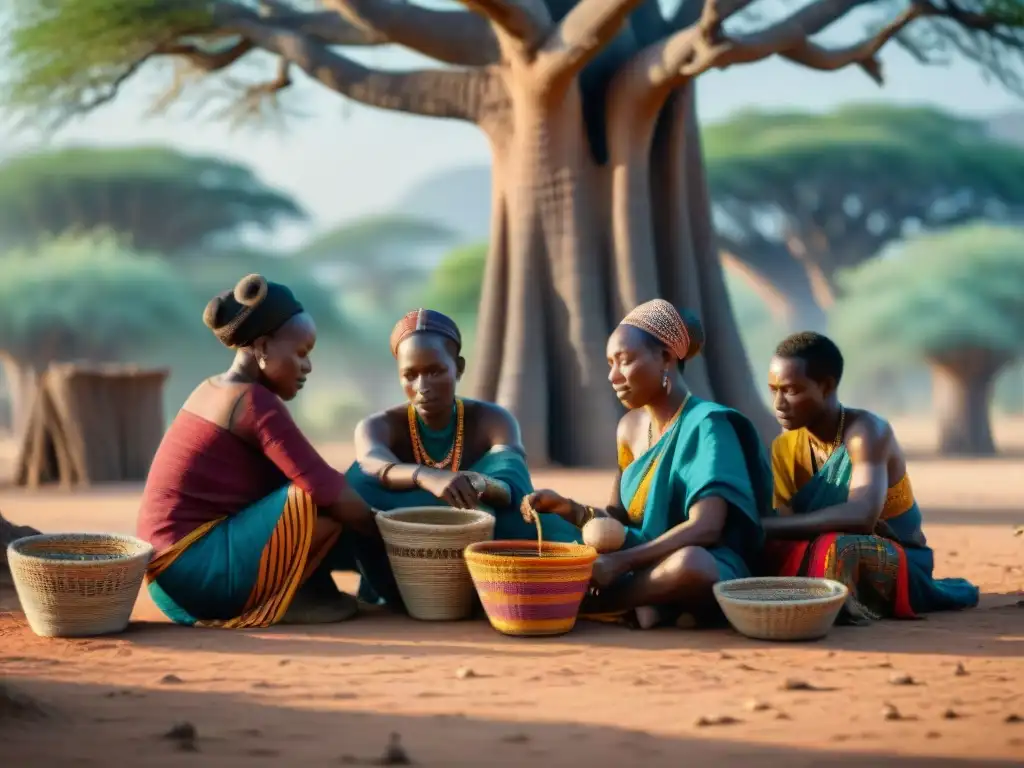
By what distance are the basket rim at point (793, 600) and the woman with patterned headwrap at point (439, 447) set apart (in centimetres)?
84

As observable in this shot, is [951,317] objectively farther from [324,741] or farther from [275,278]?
[275,278]

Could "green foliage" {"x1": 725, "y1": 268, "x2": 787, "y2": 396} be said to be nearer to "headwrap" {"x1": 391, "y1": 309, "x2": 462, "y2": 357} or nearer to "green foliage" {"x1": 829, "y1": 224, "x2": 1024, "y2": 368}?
"green foliage" {"x1": 829, "y1": 224, "x2": 1024, "y2": 368}

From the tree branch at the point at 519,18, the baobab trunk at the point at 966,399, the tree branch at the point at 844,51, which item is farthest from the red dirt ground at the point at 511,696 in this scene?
the baobab trunk at the point at 966,399

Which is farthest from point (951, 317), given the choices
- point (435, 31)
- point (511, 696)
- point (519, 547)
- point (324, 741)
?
point (324, 741)

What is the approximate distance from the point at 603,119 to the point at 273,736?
1039cm

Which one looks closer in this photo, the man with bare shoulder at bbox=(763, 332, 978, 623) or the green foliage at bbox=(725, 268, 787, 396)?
the man with bare shoulder at bbox=(763, 332, 978, 623)

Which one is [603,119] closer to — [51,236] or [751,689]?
[751,689]

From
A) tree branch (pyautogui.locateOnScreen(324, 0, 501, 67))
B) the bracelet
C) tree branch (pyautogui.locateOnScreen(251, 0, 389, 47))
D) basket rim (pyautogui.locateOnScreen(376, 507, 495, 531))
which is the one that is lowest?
basket rim (pyautogui.locateOnScreen(376, 507, 495, 531))

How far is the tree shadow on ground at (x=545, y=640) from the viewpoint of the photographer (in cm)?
461

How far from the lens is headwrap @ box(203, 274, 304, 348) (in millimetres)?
5129

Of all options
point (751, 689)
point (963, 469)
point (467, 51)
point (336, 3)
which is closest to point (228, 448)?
point (751, 689)

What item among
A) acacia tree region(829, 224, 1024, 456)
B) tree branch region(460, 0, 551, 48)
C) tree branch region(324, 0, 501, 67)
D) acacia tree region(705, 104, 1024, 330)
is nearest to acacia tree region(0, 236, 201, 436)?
acacia tree region(705, 104, 1024, 330)

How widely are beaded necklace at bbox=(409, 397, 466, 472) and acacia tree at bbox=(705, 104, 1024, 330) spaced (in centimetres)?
2588

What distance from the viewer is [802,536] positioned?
5.27 m
